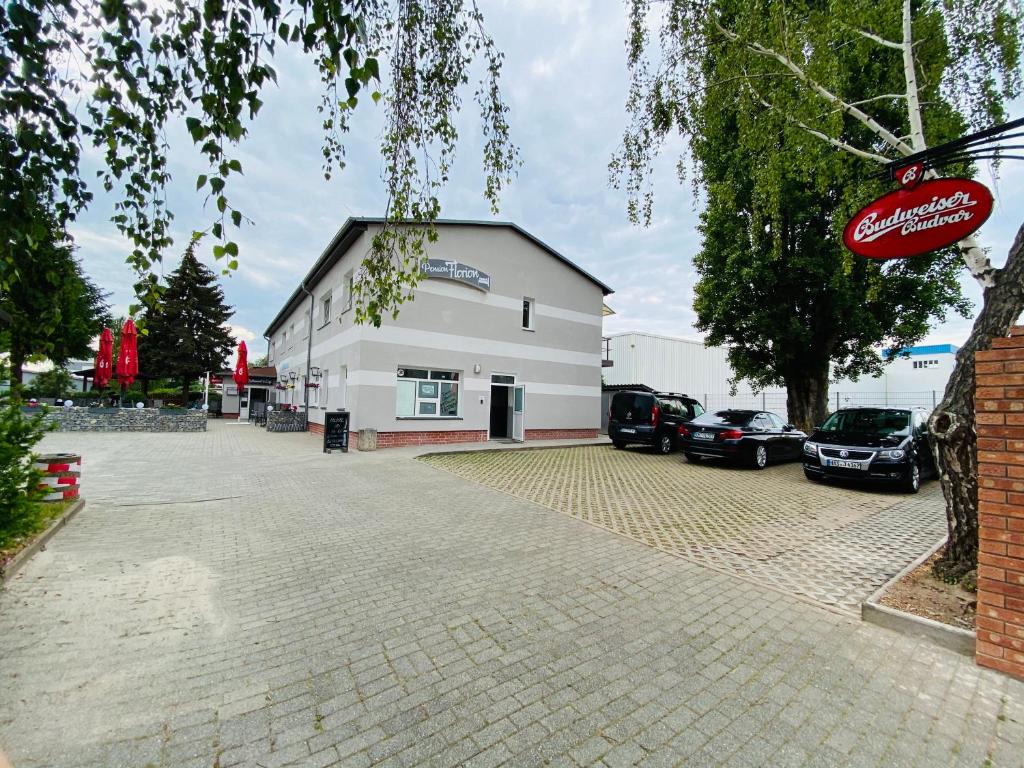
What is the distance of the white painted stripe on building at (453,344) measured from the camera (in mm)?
14117

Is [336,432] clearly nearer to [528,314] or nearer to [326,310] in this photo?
[326,310]

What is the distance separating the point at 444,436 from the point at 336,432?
11.7ft

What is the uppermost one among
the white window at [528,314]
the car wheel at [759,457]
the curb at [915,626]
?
the white window at [528,314]

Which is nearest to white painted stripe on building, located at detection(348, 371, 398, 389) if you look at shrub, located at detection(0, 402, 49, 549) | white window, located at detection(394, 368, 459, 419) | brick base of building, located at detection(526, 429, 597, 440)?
white window, located at detection(394, 368, 459, 419)

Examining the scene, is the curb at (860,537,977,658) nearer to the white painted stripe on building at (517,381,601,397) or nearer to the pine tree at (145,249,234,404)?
the white painted stripe on building at (517,381,601,397)

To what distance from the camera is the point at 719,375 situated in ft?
93.6

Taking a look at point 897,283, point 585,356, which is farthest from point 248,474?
point 897,283

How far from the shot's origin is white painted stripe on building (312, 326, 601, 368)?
14.1 m

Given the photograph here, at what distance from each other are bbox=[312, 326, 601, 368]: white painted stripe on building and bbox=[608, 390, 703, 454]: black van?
366cm

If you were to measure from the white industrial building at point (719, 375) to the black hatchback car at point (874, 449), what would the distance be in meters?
13.9

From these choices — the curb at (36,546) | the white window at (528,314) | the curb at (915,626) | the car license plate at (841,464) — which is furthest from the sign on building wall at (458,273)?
the curb at (915,626)

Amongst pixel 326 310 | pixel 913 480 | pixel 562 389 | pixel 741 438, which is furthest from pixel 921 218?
pixel 326 310

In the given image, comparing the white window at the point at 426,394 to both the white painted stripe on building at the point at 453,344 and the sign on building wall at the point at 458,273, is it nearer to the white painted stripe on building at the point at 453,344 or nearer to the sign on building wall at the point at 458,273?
the white painted stripe on building at the point at 453,344

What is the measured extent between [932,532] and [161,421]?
2156 centimetres
